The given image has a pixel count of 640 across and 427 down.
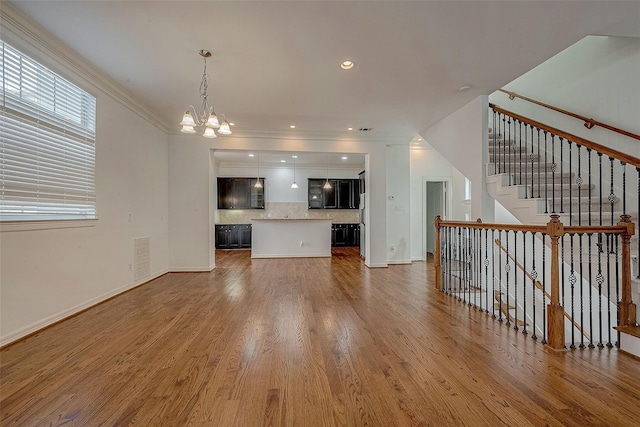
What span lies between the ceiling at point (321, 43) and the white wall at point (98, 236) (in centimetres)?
31

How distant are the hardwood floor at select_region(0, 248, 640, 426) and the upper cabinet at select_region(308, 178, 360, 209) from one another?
6264 mm

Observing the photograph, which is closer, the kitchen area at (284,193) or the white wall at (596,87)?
the white wall at (596,87)

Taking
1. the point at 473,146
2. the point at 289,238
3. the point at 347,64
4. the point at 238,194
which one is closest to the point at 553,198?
the point at 473,146

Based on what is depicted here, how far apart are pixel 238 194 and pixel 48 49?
6.46 meters

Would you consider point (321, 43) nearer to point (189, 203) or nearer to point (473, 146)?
point (473, 146)

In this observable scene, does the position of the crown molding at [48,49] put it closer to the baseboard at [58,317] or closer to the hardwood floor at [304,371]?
the baseboard at [58,317]

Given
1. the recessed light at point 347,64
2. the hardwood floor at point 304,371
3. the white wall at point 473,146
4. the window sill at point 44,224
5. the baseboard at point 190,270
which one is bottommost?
the baseboard at point 190,270

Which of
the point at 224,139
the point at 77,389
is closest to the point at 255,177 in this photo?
the point at 224,139

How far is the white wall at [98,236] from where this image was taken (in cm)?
238

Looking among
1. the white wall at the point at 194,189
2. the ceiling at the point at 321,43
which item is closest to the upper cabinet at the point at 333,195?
the white wall at the point at 194,189

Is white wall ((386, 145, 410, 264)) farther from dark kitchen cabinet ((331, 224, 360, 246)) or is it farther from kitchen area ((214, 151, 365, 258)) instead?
dark kitchen cabinet ((331, 224, 360, 246))

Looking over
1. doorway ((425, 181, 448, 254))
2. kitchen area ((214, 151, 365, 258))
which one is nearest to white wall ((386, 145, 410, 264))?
doorway ((425, 181, 448, 254))

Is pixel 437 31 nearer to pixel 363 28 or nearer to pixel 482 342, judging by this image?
pixel 363 28

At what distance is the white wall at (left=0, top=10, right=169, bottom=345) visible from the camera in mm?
2381
